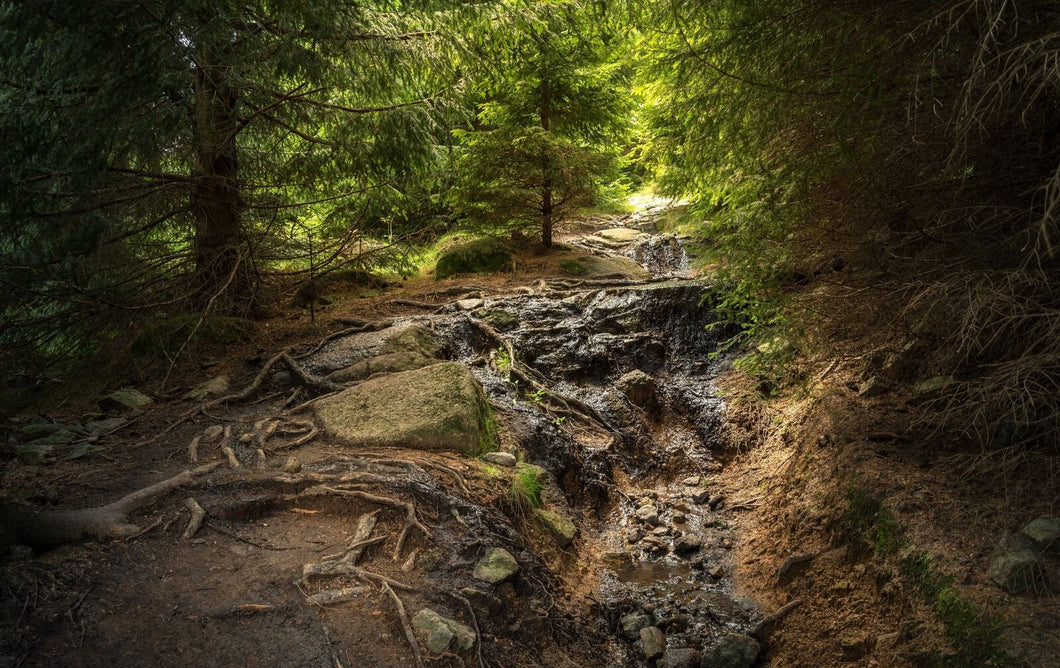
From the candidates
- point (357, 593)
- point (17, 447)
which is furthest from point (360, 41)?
point (357, 593)

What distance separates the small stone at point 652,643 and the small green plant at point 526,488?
146 centimetres

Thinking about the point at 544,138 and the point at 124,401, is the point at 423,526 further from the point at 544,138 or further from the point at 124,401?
the point at 544,138

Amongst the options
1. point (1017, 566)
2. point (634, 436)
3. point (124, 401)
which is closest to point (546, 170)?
point (634, 436)

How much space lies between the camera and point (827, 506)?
5148 mm

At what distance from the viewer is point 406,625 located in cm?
329

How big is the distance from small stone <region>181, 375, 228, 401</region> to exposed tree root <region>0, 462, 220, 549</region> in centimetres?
237

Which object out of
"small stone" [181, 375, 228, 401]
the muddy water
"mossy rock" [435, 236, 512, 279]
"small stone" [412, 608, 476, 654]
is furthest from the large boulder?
"mossy rock" [435, 236, 512, 279]

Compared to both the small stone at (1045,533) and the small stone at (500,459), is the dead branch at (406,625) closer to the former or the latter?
the small stone at (500,459)

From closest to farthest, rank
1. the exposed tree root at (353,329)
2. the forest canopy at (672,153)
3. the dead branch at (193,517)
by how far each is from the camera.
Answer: the forest canopy at (672,153)
the dead branch at (193,517)
the exposed tree root at (353,329)

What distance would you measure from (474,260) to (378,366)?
6.17m

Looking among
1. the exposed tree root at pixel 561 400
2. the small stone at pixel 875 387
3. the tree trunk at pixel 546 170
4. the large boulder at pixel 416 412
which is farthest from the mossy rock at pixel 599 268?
the large boulder at pixel 416 412

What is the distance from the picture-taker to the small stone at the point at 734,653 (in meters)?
4.32

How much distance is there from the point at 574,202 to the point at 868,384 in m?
7.67

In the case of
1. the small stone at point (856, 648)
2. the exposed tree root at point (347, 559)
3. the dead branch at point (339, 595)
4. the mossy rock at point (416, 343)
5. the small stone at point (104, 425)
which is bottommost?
the small stone at point (856, 648)
